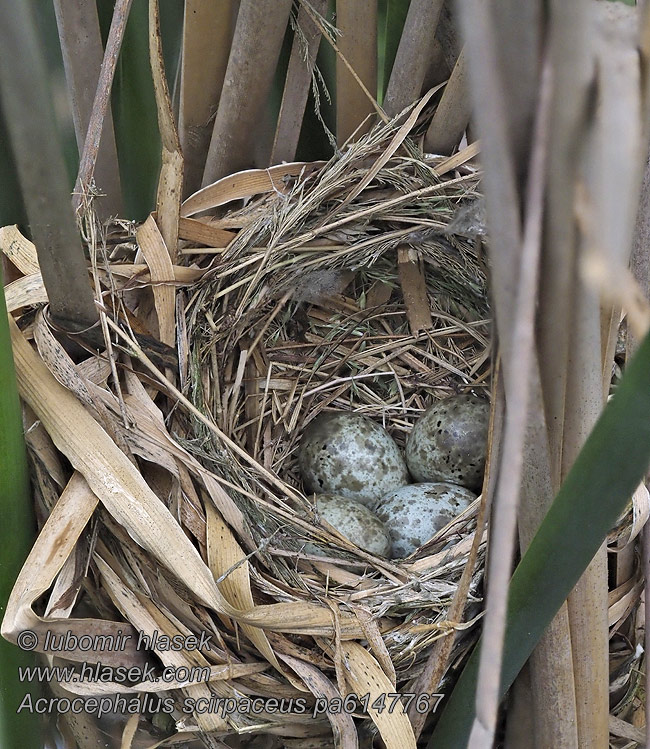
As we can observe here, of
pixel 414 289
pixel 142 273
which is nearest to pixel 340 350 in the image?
pixel 414 289

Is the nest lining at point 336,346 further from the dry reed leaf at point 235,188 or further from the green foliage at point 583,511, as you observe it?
the green foliage at point 583,511

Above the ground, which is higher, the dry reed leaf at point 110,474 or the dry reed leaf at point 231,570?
the dry reed leaf at point 110,474

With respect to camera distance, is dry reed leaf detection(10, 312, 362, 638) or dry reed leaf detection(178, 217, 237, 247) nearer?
dry reed leaf detection(10, 312, 362, 638)

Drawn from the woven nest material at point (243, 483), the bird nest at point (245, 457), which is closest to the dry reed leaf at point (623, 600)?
the woven nest material at point (243, 483)

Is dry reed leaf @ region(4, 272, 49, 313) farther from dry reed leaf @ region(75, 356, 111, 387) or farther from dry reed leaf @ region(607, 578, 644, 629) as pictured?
dry reed leaf @ region(607, 578, 644, 629)

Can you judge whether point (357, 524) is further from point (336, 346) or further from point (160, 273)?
point (160, 273)

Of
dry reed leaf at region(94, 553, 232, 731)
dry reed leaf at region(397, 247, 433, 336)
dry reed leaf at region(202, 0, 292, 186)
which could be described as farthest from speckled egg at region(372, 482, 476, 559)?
dry reed leaf at region(202, 0, 292, 186)

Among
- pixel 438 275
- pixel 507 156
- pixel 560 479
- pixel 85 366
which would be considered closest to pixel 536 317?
pixel 507 156
